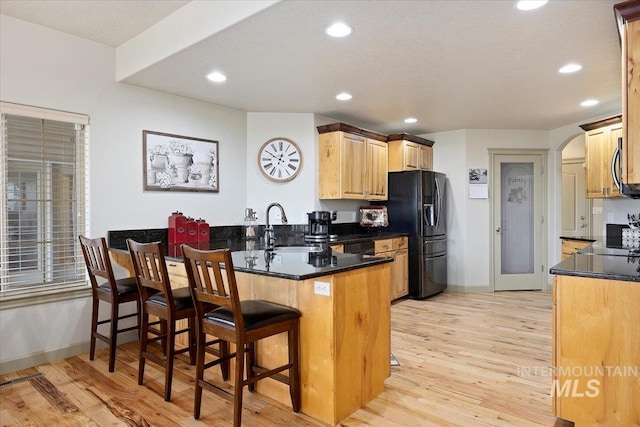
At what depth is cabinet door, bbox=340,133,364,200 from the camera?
179 inches

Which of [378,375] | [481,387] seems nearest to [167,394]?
[378,375]

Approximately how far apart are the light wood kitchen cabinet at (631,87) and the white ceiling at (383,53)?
1.10 ft

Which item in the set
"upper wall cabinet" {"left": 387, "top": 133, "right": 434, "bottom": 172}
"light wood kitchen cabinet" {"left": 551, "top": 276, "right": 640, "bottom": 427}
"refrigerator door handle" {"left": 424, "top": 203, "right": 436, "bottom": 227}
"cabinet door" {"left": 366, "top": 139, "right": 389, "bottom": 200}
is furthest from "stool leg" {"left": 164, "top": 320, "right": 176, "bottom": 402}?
"upper wall cabinet" {"left": 387, "top": 133, "right": 434, "bottom": 172}

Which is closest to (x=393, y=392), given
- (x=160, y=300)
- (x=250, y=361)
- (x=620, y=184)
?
(x=250, y=361)

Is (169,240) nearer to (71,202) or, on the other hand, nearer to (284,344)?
(71,202)

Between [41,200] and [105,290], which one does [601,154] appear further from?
[41,200]

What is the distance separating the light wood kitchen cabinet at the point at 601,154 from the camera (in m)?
4.25

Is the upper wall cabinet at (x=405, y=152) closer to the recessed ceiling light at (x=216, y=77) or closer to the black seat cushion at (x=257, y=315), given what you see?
the recessed ceiling light at (x=216, y=77)

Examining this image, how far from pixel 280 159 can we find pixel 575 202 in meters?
5.36

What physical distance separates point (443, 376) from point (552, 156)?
13.9 ft

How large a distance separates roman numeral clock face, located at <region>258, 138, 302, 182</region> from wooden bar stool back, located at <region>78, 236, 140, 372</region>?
201 centimetres

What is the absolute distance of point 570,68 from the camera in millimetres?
3150

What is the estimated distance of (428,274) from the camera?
16.7ft

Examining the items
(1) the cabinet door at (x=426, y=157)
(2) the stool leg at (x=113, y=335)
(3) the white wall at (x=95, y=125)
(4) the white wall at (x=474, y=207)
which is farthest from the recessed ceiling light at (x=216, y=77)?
→ (4) the white wall at (x=474, y=207)
